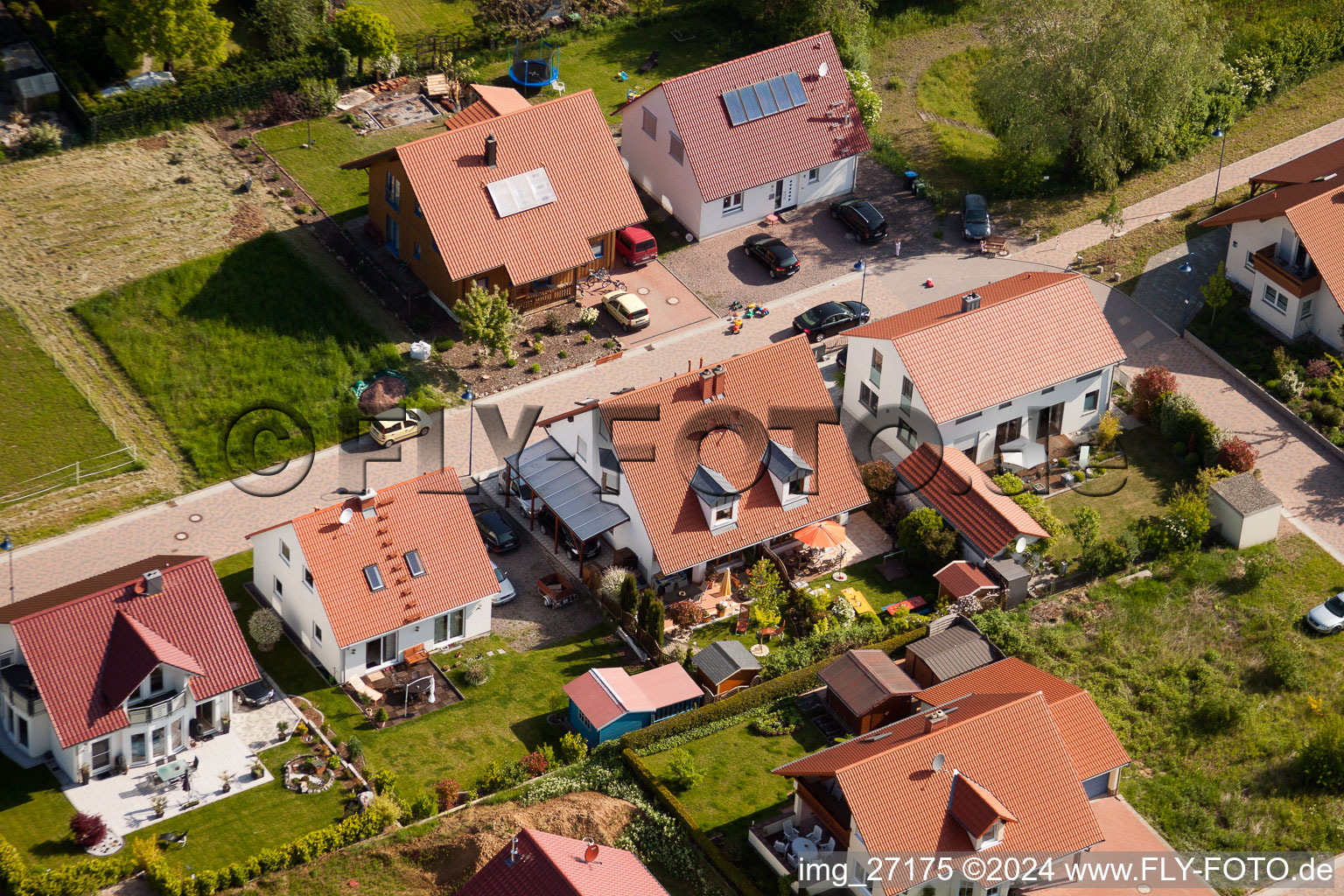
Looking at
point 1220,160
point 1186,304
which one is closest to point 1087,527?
point 1186,304

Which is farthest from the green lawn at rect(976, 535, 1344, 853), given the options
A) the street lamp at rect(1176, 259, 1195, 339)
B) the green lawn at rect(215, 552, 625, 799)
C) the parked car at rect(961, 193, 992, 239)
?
the parked car at rect(961, 193, 992, 239)

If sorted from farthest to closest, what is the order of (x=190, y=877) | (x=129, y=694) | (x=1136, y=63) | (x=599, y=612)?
(x=1136, y=63)
(x=599, y=612)
(x=129, y=694)
(x=190, y=877)

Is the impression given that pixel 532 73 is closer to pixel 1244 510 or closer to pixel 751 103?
pixel 751 103

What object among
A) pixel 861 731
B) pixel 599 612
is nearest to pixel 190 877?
pixel 599 612

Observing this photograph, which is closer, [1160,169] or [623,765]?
[623,765]

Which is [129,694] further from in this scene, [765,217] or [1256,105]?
[1256,105]

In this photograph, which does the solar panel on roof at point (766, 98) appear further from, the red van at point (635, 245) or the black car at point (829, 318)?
the black car at point (829, 318)
